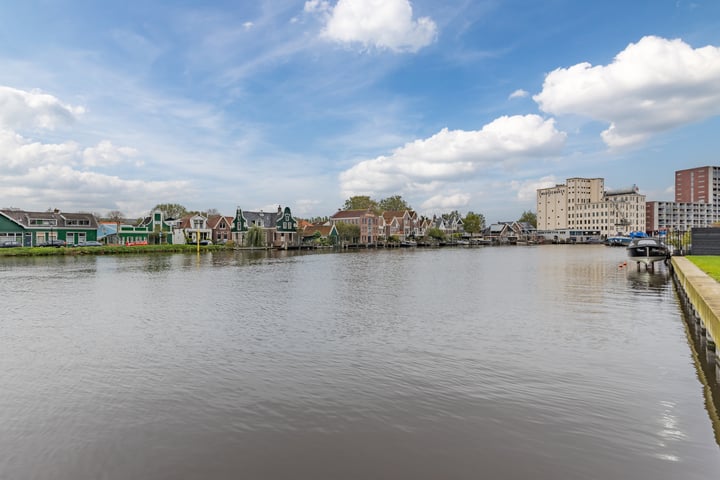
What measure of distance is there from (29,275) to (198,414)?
41.6 m

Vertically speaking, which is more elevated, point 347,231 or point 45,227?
point 45,227

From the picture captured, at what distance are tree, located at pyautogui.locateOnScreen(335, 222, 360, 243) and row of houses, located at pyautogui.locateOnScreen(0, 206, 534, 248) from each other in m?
0.69

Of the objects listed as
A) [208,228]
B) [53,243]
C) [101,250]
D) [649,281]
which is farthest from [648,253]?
[53,243]

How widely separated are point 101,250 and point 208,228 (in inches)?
1200

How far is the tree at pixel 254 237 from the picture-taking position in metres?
97.5

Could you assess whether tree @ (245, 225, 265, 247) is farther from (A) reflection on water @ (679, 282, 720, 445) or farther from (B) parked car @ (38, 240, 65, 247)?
(A) reflection on water @ (679, 282, 720, 445)

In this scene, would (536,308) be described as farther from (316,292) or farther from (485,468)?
(485,468)

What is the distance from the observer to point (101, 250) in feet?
262

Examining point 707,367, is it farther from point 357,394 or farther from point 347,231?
point 347,231

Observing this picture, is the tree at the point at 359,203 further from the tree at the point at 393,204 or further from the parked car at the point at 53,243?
the parked car at the point at 53,243

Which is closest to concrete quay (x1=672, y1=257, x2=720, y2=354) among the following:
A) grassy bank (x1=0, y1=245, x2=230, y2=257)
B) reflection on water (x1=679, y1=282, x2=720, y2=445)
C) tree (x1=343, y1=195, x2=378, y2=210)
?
reflection on water (x1=679, y1=282, x2=720, y2=445)

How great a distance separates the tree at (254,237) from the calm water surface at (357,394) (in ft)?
251

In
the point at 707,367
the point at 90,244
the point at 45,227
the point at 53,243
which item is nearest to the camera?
the point at 707,367

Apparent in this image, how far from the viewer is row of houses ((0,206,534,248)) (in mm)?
86312
